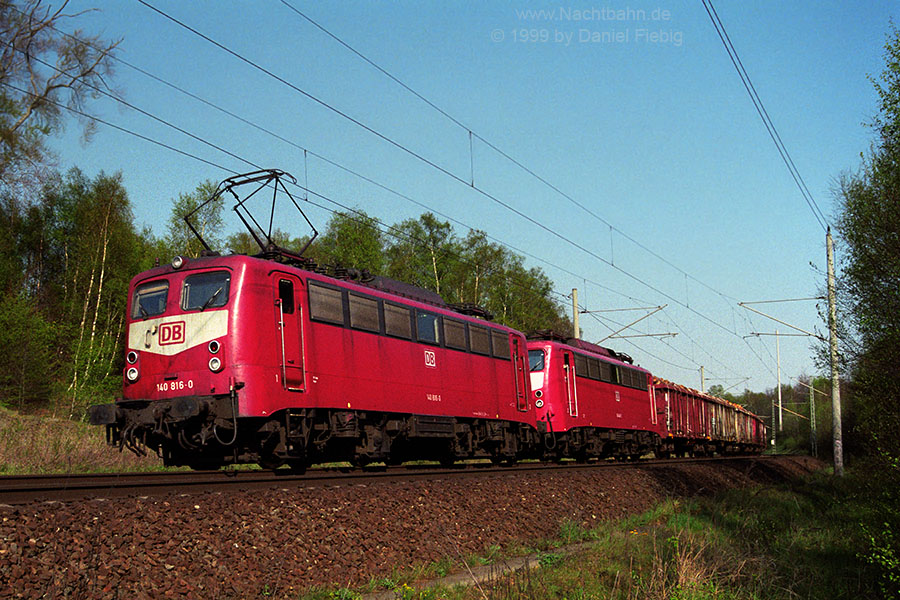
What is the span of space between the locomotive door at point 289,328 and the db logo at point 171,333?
144 cm

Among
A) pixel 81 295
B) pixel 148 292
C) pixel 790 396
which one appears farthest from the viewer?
pixel 790 396

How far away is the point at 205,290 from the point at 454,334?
6.80 metres

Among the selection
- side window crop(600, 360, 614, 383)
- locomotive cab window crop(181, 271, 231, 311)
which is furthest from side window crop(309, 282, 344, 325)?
side window crop(600, 360, 614, 383)

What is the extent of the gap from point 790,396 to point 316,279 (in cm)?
13982

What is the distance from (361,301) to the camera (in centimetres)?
1501

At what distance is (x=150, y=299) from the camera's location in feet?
43.4

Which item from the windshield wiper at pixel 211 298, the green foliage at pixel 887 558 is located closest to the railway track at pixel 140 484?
the windshield wiper at pixel 211 298

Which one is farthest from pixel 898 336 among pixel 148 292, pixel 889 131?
pixel 148 292

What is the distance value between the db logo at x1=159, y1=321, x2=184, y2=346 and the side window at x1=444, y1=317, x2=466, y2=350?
6593 millimetres

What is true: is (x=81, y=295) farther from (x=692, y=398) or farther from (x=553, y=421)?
(x=692, y=398)

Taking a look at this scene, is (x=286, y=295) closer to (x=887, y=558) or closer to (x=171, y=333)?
(x=171, y=333)

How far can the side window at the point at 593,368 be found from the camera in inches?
979

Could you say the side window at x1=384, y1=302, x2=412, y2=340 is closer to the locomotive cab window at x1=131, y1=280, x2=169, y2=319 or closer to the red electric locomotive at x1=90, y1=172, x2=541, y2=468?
the red electric locomotive at x1=90, y1=172, x2=541, y2=468

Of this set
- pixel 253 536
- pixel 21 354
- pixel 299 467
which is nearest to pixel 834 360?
pixel 299 467
